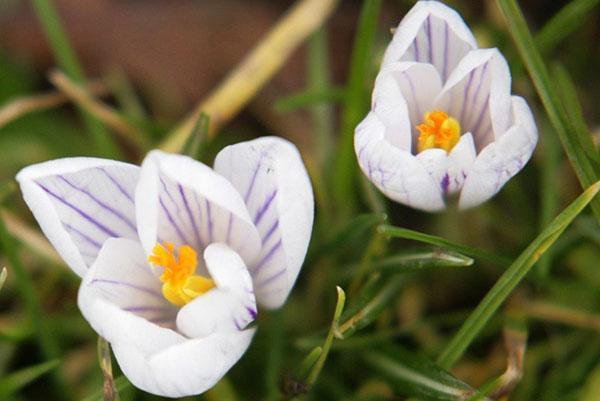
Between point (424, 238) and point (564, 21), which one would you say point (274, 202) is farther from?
point (564, 21)

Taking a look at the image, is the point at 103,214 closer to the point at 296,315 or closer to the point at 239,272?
the point at 239,272

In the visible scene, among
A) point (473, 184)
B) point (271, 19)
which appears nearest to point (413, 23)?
point (473, 184)

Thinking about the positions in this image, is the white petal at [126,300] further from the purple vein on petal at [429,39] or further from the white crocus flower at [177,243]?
the purple vein on petal at [429,39]

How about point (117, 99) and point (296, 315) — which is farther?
point (117, 99)

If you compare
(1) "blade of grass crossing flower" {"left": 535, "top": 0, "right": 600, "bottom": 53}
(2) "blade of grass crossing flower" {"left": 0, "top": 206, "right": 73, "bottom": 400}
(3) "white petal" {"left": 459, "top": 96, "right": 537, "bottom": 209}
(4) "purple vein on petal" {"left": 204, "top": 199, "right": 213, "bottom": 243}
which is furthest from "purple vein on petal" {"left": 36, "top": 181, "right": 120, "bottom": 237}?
(1) "blade of grass crossing flower" {"left": 535, "top": 0, "right": 600, "bottom": 53}

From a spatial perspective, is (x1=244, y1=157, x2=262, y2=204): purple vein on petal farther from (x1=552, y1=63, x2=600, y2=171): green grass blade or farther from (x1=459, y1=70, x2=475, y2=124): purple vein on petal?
Result: (x1=552, y1=63, x2=600, y2=171): green grass blade

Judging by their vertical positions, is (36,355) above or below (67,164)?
below
